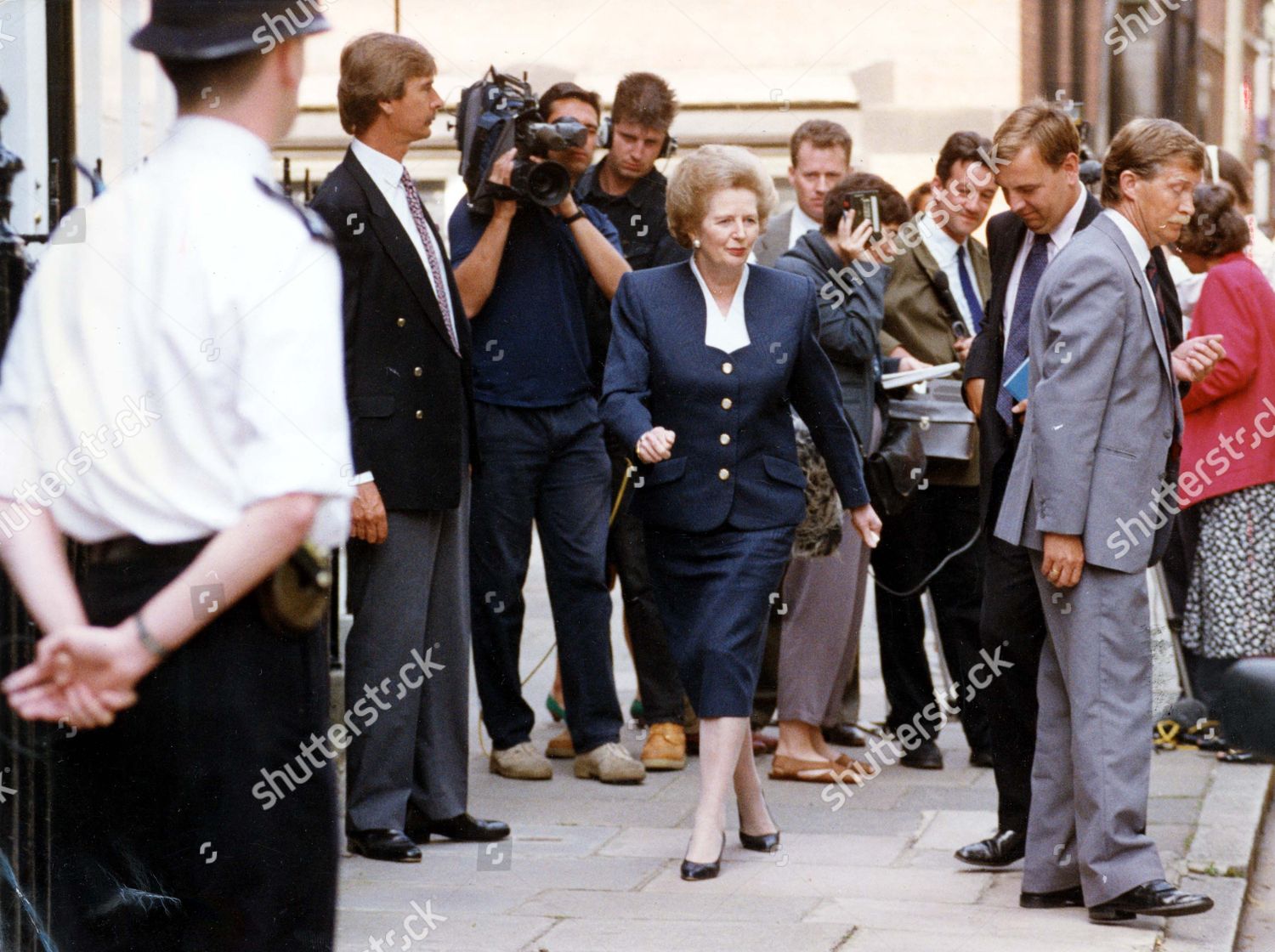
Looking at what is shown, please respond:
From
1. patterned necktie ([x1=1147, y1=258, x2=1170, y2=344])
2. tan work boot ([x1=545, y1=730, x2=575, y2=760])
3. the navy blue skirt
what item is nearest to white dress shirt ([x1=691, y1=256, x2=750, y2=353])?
the navy blue skirt

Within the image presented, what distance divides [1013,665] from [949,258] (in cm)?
210

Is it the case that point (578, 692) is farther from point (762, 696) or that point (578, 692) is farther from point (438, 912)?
point (438, 912)

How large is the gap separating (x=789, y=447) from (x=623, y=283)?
0.61 metres

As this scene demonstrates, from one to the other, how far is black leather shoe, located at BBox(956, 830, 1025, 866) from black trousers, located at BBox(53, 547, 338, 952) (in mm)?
3343

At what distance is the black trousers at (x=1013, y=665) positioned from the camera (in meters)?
4.89

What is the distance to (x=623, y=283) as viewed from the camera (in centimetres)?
524

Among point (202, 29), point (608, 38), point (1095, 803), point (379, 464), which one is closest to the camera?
point (202, 29)

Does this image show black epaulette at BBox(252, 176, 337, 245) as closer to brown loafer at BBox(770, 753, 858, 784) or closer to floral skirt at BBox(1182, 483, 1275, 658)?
brown loafer at BBox(770, 753, 858, 784)

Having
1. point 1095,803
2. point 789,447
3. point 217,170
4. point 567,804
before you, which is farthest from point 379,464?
point 217,170

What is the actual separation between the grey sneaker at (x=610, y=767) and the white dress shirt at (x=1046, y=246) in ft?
6.38

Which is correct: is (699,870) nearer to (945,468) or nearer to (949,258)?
(945,468)

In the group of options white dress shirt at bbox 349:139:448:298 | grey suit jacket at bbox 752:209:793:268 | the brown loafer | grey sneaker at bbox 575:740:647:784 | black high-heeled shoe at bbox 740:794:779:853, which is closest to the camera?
white dress shirt at bbox 349:139:448:298

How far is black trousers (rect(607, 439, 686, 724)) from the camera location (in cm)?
664

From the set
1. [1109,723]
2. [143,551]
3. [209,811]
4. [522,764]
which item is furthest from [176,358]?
[522,764]
